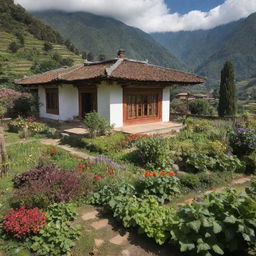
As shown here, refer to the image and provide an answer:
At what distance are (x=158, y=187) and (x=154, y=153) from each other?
2.34m

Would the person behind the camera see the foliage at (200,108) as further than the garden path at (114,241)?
Yes

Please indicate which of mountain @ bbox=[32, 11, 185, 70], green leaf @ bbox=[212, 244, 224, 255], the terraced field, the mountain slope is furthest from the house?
the mountain slope

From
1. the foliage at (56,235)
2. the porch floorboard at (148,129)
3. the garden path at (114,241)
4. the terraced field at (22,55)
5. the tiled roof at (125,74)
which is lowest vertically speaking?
the garden path at (114,241)

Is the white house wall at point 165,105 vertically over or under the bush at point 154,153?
over

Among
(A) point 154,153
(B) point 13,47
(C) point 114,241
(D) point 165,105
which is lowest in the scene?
(C) point 114,241

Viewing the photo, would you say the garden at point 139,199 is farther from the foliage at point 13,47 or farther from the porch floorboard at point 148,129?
the foliage at point 13,47

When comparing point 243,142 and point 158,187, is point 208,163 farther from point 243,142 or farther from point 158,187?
point 158,187

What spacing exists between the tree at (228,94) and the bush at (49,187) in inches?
822

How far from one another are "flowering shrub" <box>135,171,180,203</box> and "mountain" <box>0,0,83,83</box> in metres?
27.2

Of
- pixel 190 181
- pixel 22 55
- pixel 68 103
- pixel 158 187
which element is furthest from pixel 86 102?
pixel 22 55

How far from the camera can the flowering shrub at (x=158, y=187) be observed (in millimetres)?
4672

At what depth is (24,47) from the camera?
4456 centimetres

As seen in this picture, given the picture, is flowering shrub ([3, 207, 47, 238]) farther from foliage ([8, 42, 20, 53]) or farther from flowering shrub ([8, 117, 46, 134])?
Answer: foliage ([8, 42, 20, 53])

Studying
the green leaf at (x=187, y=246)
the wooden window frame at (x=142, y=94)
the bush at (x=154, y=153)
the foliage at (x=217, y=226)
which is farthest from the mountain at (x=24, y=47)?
the green leaf at (x=187, y=246)
